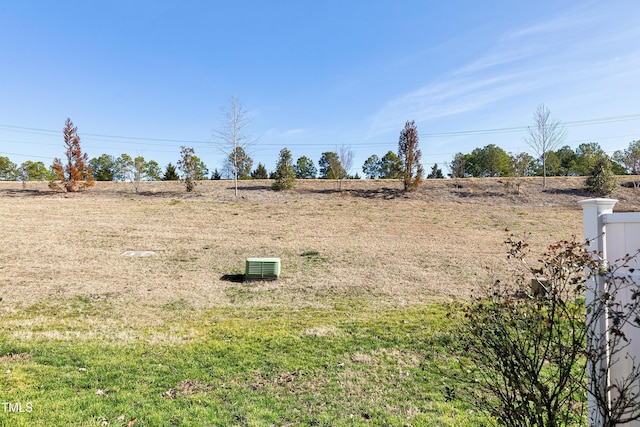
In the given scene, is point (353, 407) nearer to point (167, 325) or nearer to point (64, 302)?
point (167, 325)

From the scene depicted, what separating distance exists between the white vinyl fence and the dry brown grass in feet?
17.6

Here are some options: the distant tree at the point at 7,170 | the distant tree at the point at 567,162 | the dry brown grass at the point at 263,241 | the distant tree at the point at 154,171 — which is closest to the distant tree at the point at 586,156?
the distant tree at the point at 567,162

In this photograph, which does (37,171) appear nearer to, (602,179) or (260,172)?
(260,172)

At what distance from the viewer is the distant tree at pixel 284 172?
2533cm

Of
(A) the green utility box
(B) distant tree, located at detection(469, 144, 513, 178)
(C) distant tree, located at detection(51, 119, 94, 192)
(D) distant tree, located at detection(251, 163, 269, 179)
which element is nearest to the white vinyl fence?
(A) the green utility box

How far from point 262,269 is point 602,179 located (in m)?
24.5

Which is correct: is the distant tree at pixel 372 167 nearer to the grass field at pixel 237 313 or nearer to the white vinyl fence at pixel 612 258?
the grass field at pixel 237 313

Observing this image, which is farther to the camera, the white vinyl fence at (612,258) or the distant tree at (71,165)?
the distant tree at (71,165)

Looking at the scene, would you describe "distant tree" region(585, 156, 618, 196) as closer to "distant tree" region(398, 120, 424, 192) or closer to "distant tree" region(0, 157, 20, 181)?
"distant tree" region(398, 120, 424, 192)

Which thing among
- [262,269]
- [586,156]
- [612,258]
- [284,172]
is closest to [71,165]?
[284,172]

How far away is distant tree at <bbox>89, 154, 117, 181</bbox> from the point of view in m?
41.4

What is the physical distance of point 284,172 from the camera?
83.5 ft

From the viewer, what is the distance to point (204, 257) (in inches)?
459

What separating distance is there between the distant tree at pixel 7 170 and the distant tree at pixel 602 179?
54.5 m
